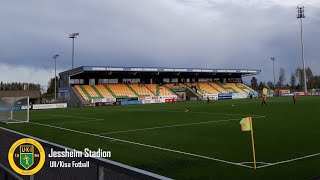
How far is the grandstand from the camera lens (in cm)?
7969

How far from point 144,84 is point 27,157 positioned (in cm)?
8674

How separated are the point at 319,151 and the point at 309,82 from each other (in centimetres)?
16621

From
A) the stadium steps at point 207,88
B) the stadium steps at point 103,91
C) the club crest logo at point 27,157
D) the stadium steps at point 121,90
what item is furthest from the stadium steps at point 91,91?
the club crest logo at point 27,157

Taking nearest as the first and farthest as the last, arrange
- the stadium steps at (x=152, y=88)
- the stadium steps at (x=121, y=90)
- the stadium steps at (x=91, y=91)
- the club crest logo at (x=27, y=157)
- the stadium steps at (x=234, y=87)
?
the club crest logo at (x=27, y=157) → the stadium steps at (x=91, y=91) → the stadium steps at (x=121, y=90) → the stadium steps at (x=152, y=88) → the stadium steps at (x=234, y=87)

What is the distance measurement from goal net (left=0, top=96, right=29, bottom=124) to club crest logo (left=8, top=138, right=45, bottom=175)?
91.0ft

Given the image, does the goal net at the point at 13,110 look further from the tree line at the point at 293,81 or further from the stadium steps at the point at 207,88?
the tree line at the point at 293,81

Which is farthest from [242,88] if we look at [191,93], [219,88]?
[191,93]

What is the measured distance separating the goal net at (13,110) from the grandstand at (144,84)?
122ft

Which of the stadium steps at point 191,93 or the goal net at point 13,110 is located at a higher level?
the stadium steps at point 191,93

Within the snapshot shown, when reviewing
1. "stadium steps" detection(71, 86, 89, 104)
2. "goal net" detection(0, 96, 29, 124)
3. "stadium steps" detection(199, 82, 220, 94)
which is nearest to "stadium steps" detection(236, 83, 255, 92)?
"stadium steps" detection(199, 82, 220, 94)

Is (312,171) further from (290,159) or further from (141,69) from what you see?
(141,69)

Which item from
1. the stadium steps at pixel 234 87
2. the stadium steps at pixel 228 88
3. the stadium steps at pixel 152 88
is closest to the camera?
the stadium steps at pixel 152 88

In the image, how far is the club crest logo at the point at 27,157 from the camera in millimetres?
5949

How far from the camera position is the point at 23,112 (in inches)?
1427
